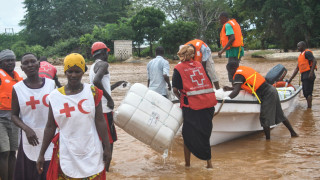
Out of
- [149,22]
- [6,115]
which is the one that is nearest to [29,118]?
[6,115]

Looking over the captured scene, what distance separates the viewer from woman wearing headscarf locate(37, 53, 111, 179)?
9.69ft

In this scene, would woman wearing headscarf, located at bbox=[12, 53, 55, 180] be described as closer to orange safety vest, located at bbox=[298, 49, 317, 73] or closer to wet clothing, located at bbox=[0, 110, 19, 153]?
wet clothing, located at bbox=[0, 110, 19, 153]

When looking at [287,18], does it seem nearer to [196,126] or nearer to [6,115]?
[196,126]

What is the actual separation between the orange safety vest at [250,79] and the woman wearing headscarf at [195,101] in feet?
5.22

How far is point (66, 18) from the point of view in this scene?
49344 mm

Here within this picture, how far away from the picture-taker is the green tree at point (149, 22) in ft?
106

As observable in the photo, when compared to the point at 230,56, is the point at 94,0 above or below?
above

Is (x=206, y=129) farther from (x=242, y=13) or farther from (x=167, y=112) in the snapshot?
(x=242, y=13)

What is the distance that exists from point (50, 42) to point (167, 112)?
47669 mm

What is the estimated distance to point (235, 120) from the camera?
259 inches

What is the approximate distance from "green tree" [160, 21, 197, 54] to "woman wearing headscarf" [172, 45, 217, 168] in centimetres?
2696

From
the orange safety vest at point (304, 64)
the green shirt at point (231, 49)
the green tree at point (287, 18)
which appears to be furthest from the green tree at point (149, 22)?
the green shirt at point (231, 49)

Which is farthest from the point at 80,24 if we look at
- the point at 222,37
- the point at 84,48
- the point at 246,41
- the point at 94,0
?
the point at 222,37

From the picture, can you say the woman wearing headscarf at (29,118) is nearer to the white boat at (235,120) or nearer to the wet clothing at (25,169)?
the wet clothing at (25,169)
